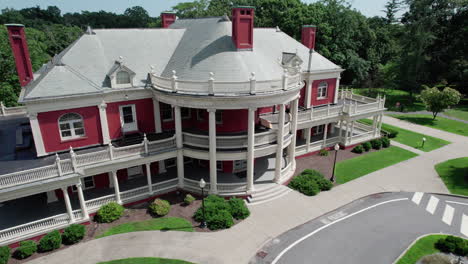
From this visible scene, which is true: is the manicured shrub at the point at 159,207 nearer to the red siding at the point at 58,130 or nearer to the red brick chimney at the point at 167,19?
the red siding at the point at 58,130

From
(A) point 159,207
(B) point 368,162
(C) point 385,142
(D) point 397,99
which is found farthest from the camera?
(D) point 397,99

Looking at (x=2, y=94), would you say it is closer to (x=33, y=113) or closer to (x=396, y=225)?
(x=33, y=113)

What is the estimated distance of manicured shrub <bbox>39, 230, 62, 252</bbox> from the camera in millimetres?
17312

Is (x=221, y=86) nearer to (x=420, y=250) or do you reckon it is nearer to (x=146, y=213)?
(x=146, y=213)

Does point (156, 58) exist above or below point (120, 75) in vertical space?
above

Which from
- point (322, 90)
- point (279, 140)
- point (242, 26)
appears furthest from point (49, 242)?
point (322, 90)

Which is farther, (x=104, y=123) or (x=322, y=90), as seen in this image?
(x=322, y=90)

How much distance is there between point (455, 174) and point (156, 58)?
31705 millimetres

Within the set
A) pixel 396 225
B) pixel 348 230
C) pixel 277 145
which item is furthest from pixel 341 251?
pixel 277 145

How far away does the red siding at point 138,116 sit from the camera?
894 inches

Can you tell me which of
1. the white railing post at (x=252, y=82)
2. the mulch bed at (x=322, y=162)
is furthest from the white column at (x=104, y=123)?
the mulch bed at (x=322, y=162)

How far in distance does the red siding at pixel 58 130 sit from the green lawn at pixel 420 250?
23227 millimetres

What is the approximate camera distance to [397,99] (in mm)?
58844

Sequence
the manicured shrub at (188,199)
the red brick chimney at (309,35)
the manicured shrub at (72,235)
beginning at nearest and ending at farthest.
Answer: the manicured shrub at (72,235)
the manicured shrub at (188,199)
the red brick chimney at (309,35)
